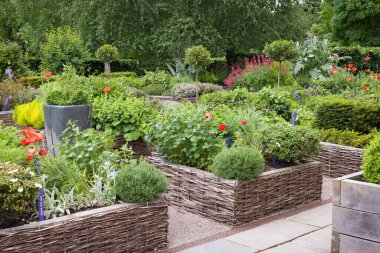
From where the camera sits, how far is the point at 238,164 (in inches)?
199

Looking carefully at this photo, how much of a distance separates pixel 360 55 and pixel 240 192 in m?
15.6

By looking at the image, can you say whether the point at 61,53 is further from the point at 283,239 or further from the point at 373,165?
the point at 373,165

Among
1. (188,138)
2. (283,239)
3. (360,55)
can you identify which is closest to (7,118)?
(188,138)

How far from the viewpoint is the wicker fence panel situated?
202 inches

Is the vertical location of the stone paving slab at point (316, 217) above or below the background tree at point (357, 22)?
below

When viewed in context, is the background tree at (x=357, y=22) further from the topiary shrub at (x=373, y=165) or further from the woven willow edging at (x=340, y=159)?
the topiary shrub at (x=373, y=165)

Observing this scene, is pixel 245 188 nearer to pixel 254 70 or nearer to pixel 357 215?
pixel 357 215

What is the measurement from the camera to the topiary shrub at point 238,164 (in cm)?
505

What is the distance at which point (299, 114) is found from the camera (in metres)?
8.67

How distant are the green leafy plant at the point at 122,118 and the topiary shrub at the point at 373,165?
346 centimetres

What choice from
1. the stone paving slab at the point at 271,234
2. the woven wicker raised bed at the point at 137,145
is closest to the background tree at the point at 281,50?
the woven wicker raised bed at the point at 137,145

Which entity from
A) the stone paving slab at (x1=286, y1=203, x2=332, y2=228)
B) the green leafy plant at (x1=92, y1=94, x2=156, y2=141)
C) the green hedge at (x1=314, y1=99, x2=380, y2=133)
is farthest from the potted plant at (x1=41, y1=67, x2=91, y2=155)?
the green hedge at (x1=314, y1=99, x2=380, y2=133)

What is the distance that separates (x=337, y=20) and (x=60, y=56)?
17698 millimetres

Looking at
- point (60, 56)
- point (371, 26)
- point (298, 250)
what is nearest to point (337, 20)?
point (371, 26)
